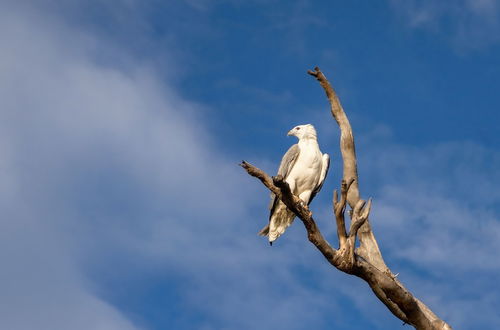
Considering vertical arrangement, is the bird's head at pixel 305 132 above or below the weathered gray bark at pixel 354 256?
above

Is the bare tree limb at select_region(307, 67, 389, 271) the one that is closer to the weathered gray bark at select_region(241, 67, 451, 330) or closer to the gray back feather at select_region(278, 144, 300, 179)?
the weathered gray bark at select_region(241, 67, 451, 330)

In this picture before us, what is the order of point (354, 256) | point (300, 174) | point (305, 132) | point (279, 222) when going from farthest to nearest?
point (305, 132), point (300, 174), point (279, 222), point (354, 256)

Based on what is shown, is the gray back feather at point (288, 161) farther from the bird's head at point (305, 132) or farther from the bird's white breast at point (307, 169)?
the bird's head at point (305, 132)

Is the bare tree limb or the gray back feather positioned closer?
the bare tree limb

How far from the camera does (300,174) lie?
17.0 meters

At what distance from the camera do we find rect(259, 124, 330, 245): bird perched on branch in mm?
16594

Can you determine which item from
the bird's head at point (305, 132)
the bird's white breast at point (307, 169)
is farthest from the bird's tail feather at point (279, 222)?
the bird's head at point (305, 132)

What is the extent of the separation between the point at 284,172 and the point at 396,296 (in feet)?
14.5

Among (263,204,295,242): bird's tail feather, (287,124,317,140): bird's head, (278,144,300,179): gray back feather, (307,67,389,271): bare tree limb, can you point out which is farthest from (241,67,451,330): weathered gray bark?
(287,124,317,140): bird's head

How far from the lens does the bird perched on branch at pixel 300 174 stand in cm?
1659

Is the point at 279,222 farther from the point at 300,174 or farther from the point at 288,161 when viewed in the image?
the point at 288,161

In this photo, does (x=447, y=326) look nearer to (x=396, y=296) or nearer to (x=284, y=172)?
(x=396, y=296)

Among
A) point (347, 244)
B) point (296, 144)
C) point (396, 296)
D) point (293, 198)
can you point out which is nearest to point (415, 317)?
point (396, 296)

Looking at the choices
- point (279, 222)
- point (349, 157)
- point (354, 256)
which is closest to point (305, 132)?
point (349, 157)
